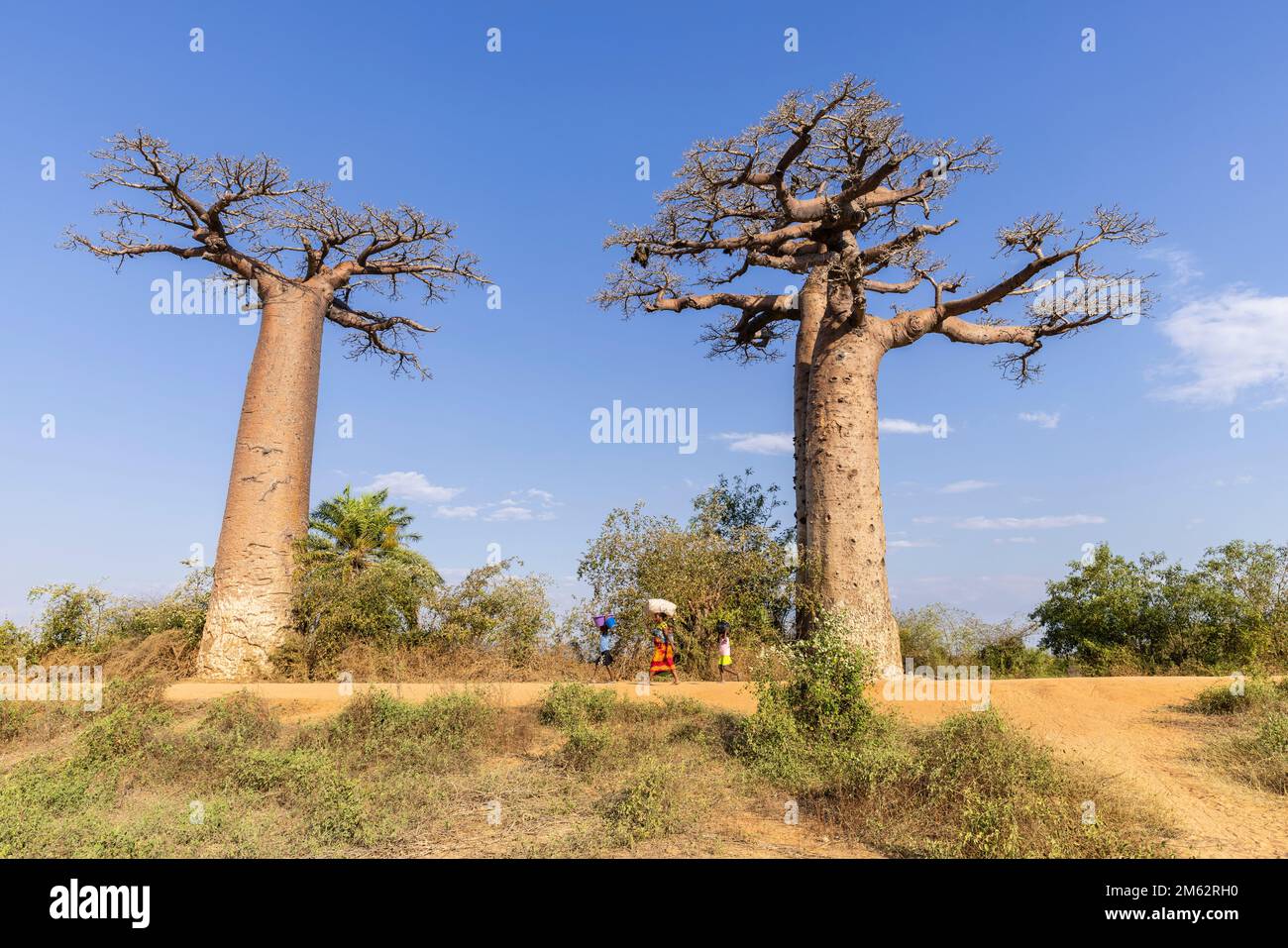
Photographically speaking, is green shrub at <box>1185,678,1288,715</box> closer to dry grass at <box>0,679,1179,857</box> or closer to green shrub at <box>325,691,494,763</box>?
dry grass at <box>0,679,1179,857</box>

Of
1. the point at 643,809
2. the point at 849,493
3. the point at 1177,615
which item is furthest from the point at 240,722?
the point at 1177,615

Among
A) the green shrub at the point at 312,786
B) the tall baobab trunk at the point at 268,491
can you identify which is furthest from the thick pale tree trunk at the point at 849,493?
the tall baobab trunk at the point at 268,491

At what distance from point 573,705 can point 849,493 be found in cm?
506

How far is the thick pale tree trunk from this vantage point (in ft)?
33.2

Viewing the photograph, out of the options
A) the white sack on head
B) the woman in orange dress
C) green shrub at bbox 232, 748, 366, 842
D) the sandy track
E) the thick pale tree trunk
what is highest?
the thick pale tree trunk

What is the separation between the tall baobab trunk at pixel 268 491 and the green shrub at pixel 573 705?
601 cm

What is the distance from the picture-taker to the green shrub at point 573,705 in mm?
7139

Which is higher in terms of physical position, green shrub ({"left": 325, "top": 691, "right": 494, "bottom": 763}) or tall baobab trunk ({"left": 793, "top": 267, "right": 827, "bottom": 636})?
tall baobab trunk ({"left": 793, "top": 267, "right": 827, "bottom": 636})

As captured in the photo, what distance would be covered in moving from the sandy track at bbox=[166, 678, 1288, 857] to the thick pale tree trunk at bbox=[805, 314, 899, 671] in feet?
4.59

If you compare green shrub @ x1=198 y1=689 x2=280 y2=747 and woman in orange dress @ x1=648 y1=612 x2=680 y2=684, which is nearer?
green shrub @ x1=198 y1=689 x2=280 y2=747

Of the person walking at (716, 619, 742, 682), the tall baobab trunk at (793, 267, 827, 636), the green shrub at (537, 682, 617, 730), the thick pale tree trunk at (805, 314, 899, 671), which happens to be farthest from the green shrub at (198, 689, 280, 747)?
the tall baobab trunk at (793, 267, 827, 636)

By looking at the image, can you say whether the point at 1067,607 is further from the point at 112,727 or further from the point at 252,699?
the point at 112,727

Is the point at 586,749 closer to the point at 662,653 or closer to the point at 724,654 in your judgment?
the point at 662,653
